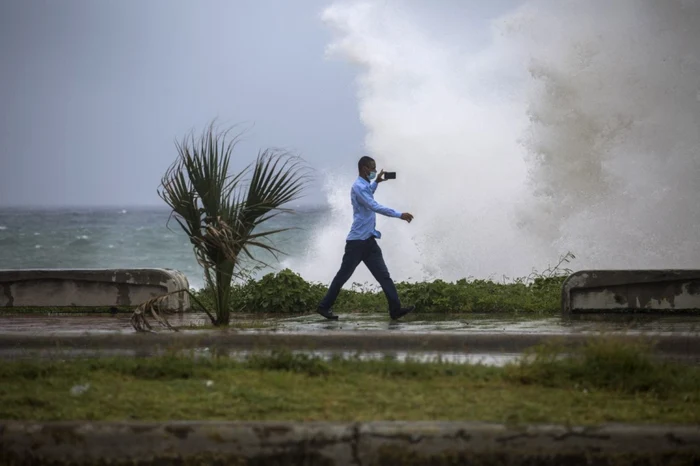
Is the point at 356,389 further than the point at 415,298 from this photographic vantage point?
No

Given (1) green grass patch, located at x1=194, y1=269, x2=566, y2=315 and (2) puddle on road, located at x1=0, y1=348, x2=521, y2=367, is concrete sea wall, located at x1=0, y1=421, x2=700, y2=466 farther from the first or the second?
(1) green grass patch, located at x1=194, y1=269, x2=566, y2=315

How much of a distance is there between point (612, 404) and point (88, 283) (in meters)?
8.49

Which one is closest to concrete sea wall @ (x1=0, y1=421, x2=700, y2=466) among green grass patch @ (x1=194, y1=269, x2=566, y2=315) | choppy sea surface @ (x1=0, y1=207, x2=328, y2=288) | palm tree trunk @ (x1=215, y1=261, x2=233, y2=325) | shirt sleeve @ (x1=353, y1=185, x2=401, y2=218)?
palm tree trunk @ (x1=215, y1=261, x2=233, y2=325)

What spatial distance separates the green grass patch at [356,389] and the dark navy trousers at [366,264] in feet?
13.8

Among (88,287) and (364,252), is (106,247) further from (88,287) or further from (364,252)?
(364,252)

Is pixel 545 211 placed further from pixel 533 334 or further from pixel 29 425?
pixel 29 425

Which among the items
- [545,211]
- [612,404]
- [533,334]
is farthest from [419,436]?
[545,211]

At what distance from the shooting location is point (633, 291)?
12.2m

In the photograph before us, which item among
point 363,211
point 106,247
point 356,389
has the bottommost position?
point 356,389

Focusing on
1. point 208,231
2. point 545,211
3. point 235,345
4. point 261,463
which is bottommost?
point 261,463

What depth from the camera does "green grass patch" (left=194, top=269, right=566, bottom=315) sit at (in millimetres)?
13172

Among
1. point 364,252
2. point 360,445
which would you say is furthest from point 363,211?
point 360,445

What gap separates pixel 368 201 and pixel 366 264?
70cm

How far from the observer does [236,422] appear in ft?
19.0
